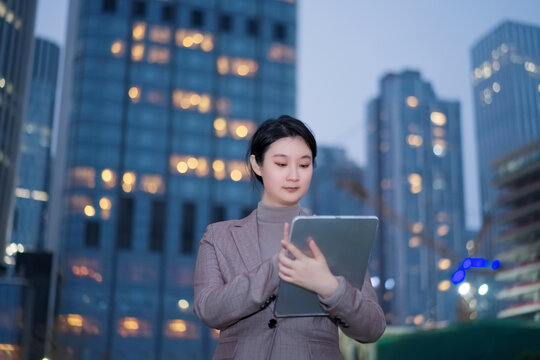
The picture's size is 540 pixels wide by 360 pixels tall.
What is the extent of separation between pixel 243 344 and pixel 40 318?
64050 millimetres

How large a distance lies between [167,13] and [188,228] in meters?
24.3

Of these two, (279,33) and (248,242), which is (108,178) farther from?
(248,242)

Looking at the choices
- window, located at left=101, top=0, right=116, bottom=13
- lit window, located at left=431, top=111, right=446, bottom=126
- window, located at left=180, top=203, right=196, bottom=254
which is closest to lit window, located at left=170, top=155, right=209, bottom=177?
window, located at left=180, top=203, right=196, bottom=254

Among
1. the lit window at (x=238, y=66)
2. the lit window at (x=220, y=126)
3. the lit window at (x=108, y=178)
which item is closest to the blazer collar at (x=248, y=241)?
the lit window at (x=108, y=178)

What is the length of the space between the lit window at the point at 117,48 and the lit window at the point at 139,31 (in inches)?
66.0

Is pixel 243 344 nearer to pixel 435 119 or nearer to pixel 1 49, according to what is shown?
pixel 1 49

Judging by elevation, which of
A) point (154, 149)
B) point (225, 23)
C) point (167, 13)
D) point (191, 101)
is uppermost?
point (167, 13)

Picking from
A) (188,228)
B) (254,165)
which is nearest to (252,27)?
(188,228)

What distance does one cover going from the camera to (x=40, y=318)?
6116 cm

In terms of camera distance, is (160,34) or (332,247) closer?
(332,247)

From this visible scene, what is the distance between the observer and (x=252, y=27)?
7162cm

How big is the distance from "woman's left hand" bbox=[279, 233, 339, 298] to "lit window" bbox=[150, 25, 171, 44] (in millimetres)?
68519

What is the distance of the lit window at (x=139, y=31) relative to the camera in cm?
6706

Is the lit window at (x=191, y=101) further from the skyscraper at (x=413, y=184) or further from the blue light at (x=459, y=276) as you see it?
the skyscraper at (x=413, y=184)
